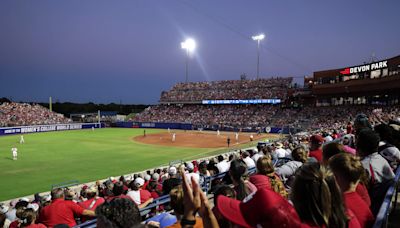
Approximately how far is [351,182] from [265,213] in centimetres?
149

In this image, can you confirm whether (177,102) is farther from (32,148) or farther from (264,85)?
(32,148)

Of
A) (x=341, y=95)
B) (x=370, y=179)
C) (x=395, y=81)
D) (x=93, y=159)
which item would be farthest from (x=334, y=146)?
(x=341, y=95)

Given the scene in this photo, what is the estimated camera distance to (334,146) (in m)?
4.41

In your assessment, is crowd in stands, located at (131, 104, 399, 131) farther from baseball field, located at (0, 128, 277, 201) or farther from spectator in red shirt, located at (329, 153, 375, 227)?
spectator in red shirt, located at (329, 153, 375, 227)

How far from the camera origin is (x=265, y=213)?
193 cm

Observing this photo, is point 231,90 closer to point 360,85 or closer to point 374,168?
point 360,85

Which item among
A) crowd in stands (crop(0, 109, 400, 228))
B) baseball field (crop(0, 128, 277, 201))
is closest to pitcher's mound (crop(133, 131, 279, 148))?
baseball field (crop(0, 128, 277, 201))

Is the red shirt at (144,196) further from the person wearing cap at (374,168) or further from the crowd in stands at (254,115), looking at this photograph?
the crowd in stands at (254,115)

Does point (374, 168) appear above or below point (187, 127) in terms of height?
above

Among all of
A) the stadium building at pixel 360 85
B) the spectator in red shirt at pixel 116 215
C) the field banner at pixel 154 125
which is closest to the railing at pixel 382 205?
the spectator in red shirt at pixel 116 215

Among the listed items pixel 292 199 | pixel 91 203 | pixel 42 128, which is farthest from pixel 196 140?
pixel 292 199

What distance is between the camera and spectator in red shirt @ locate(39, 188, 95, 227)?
5.97 meters

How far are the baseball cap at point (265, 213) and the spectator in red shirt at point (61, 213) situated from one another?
528 centimetres

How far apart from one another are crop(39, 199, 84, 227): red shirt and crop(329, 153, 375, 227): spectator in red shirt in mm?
5405
